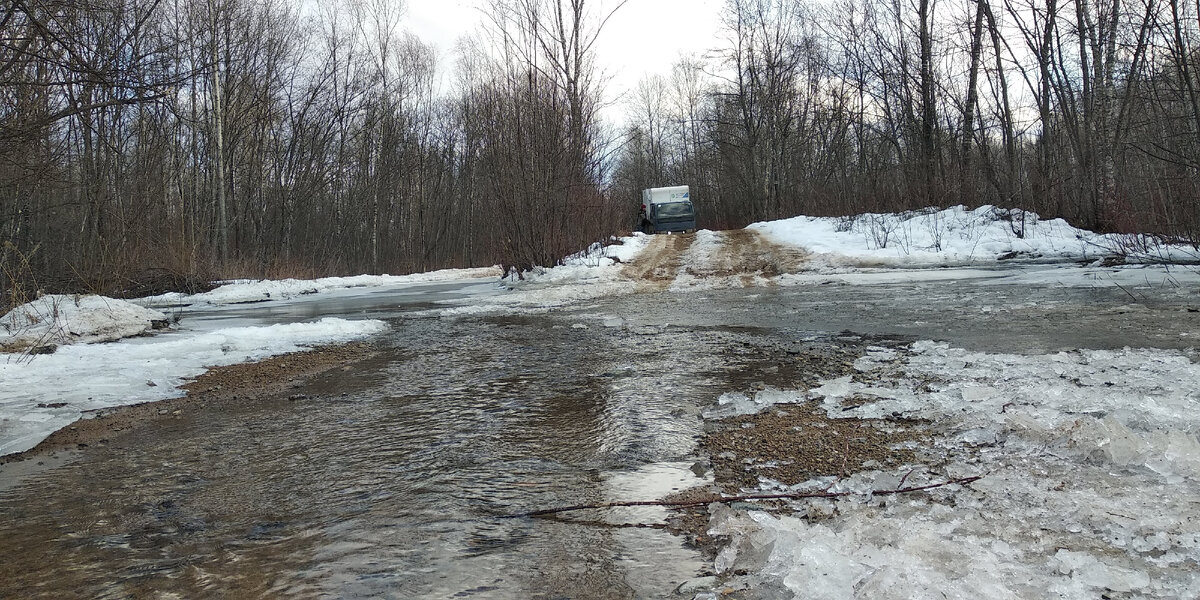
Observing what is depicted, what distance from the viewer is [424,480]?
99.2 inches

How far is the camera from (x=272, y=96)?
81.8ft

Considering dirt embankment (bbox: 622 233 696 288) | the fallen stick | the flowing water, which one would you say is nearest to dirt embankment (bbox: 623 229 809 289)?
dirt embankment (bbox: 622 233 696 288)

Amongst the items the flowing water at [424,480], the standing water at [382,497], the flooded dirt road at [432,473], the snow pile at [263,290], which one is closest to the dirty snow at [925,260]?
the flooded dirt road at [432,473]

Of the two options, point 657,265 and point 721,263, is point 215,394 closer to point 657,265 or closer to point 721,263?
point 721,263

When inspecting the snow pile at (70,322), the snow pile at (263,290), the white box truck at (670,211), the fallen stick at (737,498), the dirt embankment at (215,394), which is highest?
the white box truck at (670,211)

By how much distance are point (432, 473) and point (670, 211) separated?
88.6 ft

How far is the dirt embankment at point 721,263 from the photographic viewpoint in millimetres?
11930

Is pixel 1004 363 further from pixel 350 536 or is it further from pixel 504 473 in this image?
pixel 350 536

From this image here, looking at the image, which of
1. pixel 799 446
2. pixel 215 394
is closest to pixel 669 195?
pixel 215 394

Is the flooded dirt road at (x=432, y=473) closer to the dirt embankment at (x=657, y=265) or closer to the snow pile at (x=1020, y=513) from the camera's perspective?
the snow pile at (x=1020, y=513)

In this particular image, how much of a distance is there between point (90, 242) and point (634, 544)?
1920 centimetres

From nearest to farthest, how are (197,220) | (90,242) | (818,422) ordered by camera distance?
1. (818,422)
2. (90,242)
3. (197,220)

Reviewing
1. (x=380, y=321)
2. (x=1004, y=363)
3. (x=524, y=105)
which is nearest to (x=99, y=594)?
(x=1004, y=363)

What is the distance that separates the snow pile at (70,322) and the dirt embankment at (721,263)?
23.3ft
